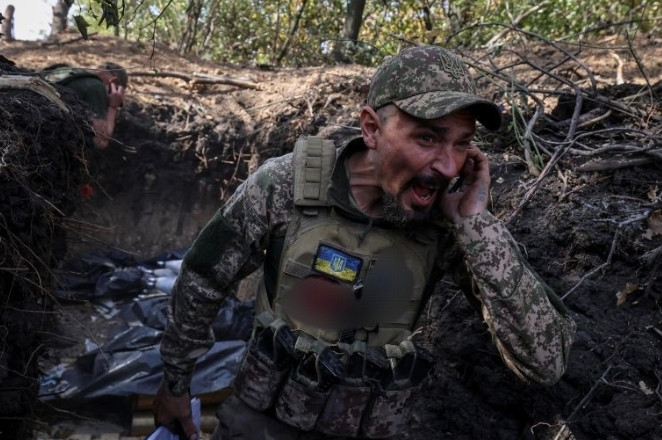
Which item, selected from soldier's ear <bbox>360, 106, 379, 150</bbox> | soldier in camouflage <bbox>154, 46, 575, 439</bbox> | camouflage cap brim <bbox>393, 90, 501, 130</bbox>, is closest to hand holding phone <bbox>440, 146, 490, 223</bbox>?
soldier in camouflage <bbox>154, 46, 575, 439</bbox>

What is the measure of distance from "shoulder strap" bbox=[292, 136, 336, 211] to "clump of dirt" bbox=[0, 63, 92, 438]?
4.06 feet

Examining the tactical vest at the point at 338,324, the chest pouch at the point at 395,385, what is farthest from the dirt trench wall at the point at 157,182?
the chest pouch at the point at 395,385

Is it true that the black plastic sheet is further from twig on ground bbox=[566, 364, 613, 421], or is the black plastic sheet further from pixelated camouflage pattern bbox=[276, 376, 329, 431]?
twig on ground bbox=[566, 364, 613, 421]

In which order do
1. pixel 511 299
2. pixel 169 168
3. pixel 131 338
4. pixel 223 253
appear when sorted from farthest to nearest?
pixel 169 168, pixel 131 338, pixel 223 253, pixel 511 299

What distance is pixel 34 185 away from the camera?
2869 millimetres

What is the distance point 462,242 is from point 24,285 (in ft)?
6.32

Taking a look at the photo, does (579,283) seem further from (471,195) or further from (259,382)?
(259,382)

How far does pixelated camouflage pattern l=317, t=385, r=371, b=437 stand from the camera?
1973mm

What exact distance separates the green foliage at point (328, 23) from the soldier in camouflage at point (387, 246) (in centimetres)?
568

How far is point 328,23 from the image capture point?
32.4 ft

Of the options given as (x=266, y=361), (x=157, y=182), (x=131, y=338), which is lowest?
(x=131, y=338)

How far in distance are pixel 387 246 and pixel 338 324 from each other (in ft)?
1.00

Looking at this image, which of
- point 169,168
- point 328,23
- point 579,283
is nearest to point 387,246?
point 579,283

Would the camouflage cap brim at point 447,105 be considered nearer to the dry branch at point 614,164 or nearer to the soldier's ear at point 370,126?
the soldier's ear at point 370,126
